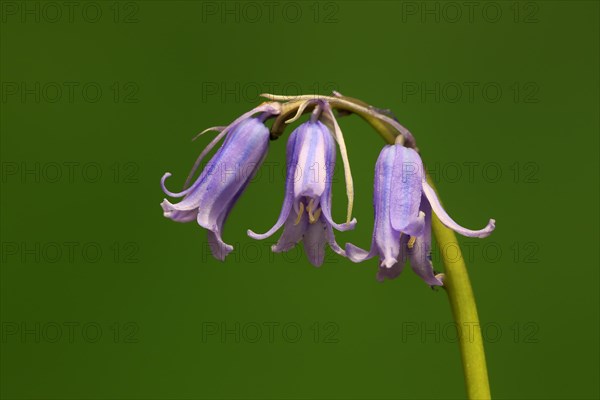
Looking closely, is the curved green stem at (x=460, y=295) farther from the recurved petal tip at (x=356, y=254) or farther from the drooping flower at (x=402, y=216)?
the recurved petal tip at (x=356, y=254)

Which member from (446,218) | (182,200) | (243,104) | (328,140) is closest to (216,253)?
(182,200)

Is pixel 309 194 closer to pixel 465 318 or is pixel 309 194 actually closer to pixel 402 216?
pixel 402 216

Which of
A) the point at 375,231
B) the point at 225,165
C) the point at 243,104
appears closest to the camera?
the point at 375,231

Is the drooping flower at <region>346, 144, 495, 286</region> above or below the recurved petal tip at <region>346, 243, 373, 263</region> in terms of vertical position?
above

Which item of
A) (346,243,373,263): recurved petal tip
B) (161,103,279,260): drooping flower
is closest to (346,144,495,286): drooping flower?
(346,243,373,263): recurved petal tip

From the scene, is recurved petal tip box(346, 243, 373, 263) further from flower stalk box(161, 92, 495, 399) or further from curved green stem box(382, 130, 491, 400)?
curved green stem box(382, 130, 491, 400)

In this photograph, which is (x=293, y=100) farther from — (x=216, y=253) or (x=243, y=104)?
(x=243, y=104)

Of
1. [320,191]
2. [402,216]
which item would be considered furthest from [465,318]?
[320,191]

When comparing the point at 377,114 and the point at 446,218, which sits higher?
the point at 377,114
